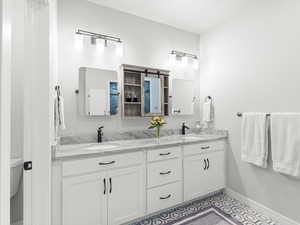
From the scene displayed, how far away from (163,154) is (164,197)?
0.51 m

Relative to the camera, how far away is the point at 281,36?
6.40 feet

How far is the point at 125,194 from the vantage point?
5.74 feet

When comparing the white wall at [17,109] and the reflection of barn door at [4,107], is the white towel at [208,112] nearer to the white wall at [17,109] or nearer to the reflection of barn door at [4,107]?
the white wall at [17,109]

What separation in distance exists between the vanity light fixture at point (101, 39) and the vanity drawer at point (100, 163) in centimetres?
142

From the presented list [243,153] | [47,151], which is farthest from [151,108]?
[47,151]

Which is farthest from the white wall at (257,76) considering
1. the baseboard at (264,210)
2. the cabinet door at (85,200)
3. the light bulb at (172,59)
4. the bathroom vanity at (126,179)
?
the cabinet door at (85,200)

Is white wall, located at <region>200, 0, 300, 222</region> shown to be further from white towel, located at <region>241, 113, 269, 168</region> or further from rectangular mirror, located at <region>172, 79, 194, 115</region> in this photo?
rectangular mirror, located at <region>172, 79, 194, 115</region>

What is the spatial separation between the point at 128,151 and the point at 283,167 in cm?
169

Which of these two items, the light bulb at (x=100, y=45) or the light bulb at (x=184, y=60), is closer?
the light bulb at (x=100, y=45)

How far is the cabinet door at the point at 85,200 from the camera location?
4.87ft

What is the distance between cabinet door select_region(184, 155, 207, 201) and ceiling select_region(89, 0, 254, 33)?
203 cm

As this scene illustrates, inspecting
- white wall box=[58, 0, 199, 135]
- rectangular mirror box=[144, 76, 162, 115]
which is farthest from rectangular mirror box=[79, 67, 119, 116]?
rectangular mirror box=[144, 76, 162, 115]

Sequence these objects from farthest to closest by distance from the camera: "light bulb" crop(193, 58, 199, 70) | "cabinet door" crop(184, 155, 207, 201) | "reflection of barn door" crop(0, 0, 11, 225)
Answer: "light bulb" crop(193, 58, 199, 70) < "cabinet door" crop(184, 155, 207, 201) < "reflection of barn door" crop(0, 0, 11, 225)

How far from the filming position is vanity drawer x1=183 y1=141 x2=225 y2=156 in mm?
2199
